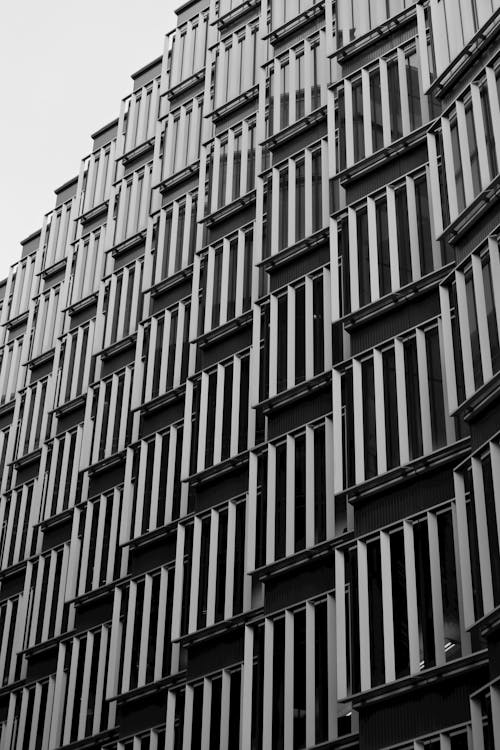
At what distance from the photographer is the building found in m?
28.8

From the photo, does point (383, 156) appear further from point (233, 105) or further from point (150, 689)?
point (150, 689)

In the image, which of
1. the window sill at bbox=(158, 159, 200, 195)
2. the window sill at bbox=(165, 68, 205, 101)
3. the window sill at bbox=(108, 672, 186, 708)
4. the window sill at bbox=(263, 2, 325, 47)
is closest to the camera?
the window sill at bbox=(108, 672, 186, 708)

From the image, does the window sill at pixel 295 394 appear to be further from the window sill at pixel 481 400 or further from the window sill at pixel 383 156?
the window sill at pixel 481 400

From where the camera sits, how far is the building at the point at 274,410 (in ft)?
94.6

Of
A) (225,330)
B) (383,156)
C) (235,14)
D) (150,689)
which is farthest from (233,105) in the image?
(150,689)

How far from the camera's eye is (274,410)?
36094 mm

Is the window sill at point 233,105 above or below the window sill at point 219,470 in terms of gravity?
above

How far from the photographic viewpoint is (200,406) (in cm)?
3912

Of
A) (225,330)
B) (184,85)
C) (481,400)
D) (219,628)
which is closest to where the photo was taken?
(481,400)

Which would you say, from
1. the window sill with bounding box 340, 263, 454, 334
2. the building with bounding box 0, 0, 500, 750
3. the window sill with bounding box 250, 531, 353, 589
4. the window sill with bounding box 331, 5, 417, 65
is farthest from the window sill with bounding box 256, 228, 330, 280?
the window sill with bounding box 250, 531, 353, 589

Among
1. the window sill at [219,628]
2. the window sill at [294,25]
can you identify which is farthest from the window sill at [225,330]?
the window sill at [294,25]

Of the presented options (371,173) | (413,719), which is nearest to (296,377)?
(371,173)

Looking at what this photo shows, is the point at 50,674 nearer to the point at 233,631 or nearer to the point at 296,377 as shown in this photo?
the point at 233,631

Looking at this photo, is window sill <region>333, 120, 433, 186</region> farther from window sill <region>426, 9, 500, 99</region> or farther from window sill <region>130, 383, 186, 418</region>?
window sill <region>130, 383, 186, 418</region>
